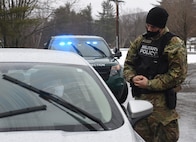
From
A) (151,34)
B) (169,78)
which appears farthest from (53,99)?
(151,34)

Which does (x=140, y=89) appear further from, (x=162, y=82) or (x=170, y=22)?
(x=170, y=22)

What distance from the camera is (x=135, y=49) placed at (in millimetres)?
4828

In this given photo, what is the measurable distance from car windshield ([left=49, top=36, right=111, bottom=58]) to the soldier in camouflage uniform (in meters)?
6.23

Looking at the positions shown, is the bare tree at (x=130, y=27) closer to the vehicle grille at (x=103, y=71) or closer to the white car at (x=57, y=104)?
the vehicle grille at (x=103, y=71)

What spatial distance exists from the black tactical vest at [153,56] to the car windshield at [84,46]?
6.20m

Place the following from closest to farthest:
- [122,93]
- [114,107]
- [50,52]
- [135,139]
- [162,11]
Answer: [135,139] → [114,107] → [50,52] → [162,11] → [122,93]

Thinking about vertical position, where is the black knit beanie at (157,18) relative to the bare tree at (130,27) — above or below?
above

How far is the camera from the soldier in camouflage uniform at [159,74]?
4547 mm

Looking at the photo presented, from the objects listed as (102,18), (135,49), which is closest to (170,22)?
(135,49)

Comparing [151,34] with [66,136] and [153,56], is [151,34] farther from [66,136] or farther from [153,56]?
[66,136]

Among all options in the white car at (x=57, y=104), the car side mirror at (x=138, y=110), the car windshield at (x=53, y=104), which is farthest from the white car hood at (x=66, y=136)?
the car side mirror at (x=138, y=110)

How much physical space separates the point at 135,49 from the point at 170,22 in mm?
34543

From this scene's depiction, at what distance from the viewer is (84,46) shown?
11469mm

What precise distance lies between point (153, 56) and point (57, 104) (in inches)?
58.4
